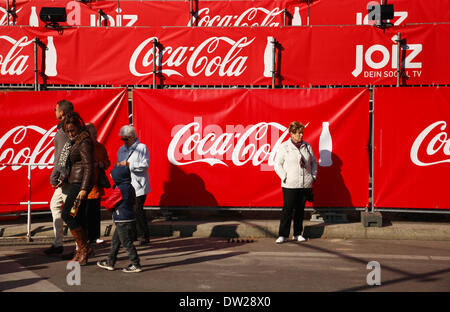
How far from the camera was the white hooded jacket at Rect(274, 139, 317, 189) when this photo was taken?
9078 millimetres

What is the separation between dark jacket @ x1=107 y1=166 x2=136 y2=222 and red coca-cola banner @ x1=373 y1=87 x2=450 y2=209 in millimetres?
4734

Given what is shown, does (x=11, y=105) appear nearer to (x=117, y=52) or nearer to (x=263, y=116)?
(x=117, y=52)

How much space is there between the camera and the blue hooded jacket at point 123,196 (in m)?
6.90

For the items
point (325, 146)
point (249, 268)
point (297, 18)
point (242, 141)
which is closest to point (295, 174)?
point (325, 146)

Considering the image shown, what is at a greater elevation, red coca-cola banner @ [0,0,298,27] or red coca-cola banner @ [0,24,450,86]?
red coca-cola banner @ [0,0,298,27]

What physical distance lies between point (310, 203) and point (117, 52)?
16.7 ft

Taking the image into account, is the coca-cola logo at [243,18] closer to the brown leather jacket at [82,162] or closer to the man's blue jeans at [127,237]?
the brown leather jacket at [82,162]

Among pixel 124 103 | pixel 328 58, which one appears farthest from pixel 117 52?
pixel 328 58

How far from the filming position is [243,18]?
1479cm

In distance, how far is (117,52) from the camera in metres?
11.7

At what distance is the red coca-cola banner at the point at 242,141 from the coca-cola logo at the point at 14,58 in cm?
310

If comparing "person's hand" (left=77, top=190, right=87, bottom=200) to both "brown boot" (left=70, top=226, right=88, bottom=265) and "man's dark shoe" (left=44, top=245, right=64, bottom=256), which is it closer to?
"brown boot" (left=70, top=226, right=88, bottom=265)

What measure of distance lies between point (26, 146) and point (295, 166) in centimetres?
497

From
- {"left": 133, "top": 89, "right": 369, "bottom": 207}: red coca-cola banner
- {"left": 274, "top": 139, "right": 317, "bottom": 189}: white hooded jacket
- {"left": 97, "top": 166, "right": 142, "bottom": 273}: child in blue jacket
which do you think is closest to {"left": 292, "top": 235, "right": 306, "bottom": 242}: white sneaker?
{"left": 274, "top": 139, "right": 317, "bottom": 189}: white hooded jacket
